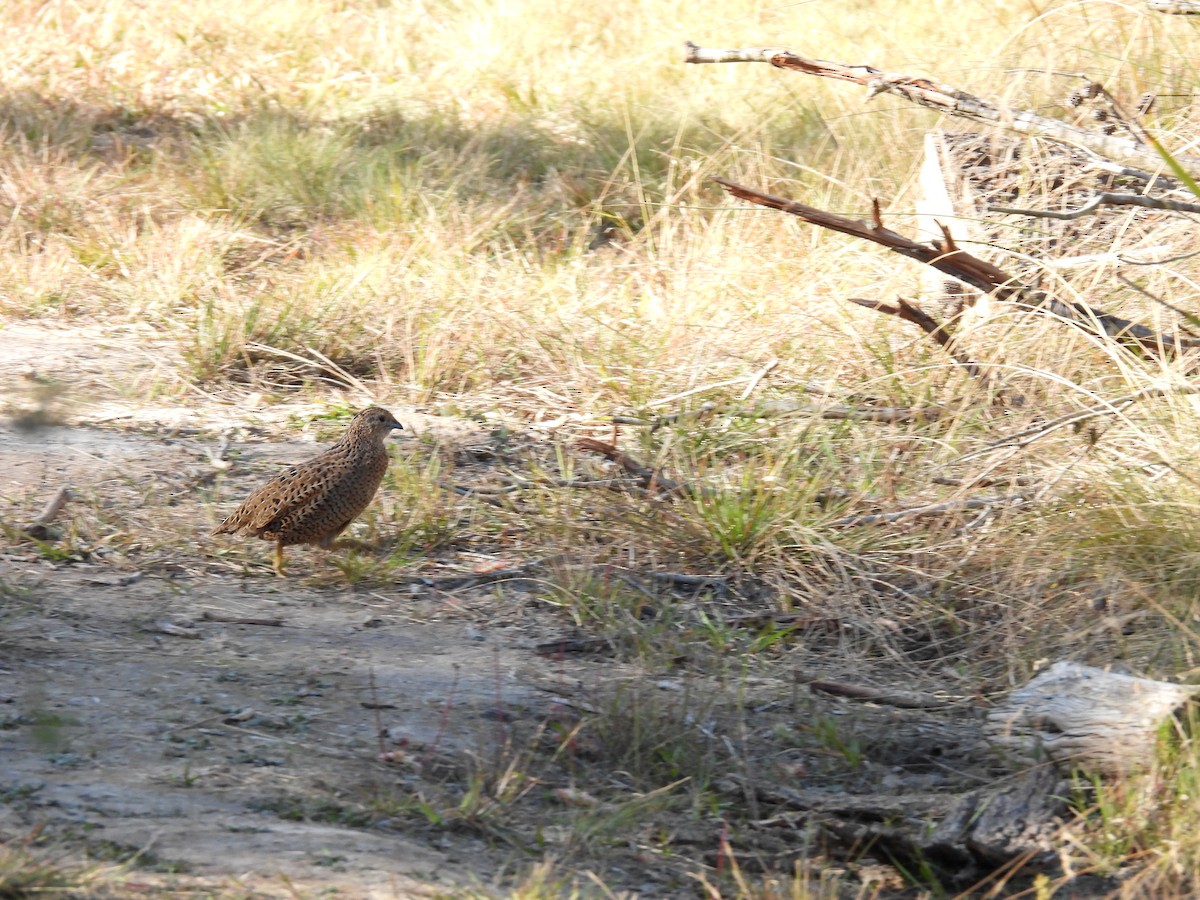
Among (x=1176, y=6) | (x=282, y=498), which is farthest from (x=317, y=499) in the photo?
(x=1176, y=6)

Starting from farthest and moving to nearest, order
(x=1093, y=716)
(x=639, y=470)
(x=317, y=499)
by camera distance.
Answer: (x=639, y=470)
(x=317, y=499)
(x=1093, y=716)

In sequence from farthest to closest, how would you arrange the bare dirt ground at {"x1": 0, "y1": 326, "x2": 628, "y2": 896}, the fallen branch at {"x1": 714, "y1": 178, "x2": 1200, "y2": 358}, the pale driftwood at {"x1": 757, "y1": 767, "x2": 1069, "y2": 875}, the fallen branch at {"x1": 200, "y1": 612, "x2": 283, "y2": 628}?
the fallen branch at {"x1": 714, "y1": 178, "x2": 1200, "y2": 358} → the fallen branch at {"x1": 200, "y1": 612, "x2": 283, "y2": 628} → the pale driftwood at {"x1": 757, "y1": 767, "x2": 1069, "y2": 875} → the bare dirt ground at {"x1": 0, "y1": 326, "x2": 628, "y2": 896}

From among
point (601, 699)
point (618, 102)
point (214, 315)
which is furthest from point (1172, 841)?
point (618, 102)

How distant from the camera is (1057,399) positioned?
15.4 ft

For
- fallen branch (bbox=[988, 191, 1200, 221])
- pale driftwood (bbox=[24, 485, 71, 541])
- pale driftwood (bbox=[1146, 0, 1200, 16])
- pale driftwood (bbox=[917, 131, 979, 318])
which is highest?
pale driftwood (bbox=[1146, 0, 1200, 16])

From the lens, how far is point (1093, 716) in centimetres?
304

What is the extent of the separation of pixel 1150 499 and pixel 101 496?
313cm

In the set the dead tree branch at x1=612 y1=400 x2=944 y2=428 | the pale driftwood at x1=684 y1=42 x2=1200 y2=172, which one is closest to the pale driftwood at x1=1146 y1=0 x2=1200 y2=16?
the pale driftwood at x1=684 y1=42 x2=1200 y2=172

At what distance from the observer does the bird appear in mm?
4055

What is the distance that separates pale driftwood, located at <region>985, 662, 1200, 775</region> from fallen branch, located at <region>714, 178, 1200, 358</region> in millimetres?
1467

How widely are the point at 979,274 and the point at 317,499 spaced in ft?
7.28

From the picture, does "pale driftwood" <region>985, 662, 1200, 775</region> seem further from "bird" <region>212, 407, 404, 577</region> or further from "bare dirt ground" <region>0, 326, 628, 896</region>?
"bird" <region>212, 407, 404, 577</region>

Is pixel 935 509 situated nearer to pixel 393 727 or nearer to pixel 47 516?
pixel 393 727

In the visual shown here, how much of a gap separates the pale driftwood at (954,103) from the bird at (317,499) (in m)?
1.60
